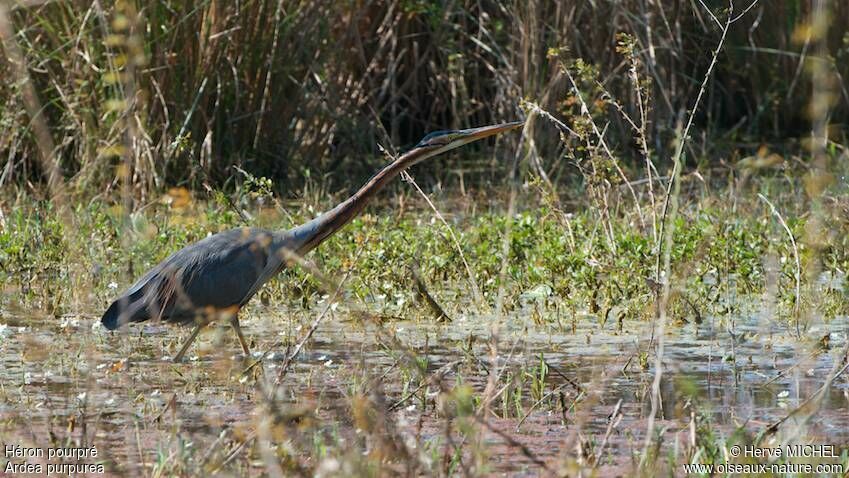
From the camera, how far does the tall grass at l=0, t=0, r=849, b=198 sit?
7941 mm

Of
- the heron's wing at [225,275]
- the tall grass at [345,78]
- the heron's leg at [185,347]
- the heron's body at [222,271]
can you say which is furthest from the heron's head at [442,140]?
the tall grass at [345,78]

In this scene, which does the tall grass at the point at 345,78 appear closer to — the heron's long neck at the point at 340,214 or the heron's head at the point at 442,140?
the heron's head at the point at 442,140

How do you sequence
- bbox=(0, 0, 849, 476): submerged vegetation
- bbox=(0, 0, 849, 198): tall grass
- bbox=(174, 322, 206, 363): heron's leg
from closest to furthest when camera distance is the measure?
bbox=(0, 0, 849, 476): submerged vegetation, bbox=(174, 322, 206, 363): heron's leg, bbox=(0, 0, 849, 198): tall grass

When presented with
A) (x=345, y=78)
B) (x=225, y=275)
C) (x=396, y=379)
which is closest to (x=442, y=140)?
(x=225, y=275)

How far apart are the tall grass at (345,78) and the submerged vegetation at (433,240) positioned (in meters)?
0.03

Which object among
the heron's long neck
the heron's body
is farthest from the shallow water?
the heron's long neck

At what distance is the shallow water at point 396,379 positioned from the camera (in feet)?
13.1

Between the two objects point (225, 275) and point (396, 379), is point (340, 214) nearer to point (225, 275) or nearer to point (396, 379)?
point (225, 275)

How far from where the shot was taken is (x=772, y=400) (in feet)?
14.7

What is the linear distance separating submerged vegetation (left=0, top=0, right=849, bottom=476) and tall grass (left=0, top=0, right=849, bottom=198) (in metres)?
0.03

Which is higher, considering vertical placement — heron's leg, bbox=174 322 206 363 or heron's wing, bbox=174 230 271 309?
heron's wing, bbox=174 230 271 309

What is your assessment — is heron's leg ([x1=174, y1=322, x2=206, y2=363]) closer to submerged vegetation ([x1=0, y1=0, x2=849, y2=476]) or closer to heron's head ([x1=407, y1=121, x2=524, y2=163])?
submerged vegetation ([x1=0, y1=0, x2=849, y2=476])

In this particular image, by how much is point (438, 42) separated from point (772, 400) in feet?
17.4

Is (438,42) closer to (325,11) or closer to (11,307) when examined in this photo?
(325,11)
